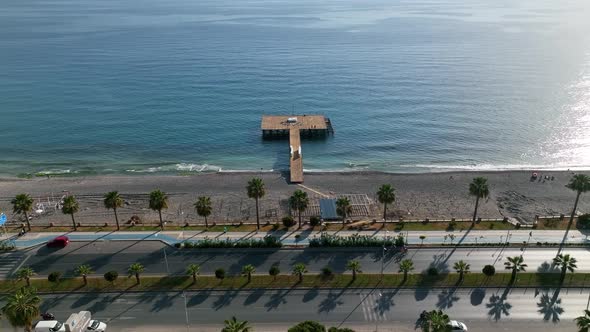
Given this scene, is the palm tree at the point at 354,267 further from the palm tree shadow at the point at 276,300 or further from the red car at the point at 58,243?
the red car at the point at 58,243

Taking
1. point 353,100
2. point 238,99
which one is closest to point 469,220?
point 353,100

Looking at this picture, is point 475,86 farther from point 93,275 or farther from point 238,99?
point 93,275

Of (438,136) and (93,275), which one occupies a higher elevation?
(438,136)

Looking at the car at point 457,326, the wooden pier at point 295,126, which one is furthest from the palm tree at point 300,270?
the wooden pier at point 295,126

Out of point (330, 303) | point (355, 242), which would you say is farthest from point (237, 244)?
point (330, 303)

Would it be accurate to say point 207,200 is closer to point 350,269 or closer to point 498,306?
point 350,269

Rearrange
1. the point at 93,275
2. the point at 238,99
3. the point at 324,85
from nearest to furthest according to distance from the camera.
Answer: the point at 93,275, the point at 238,99, the point at 324,85
